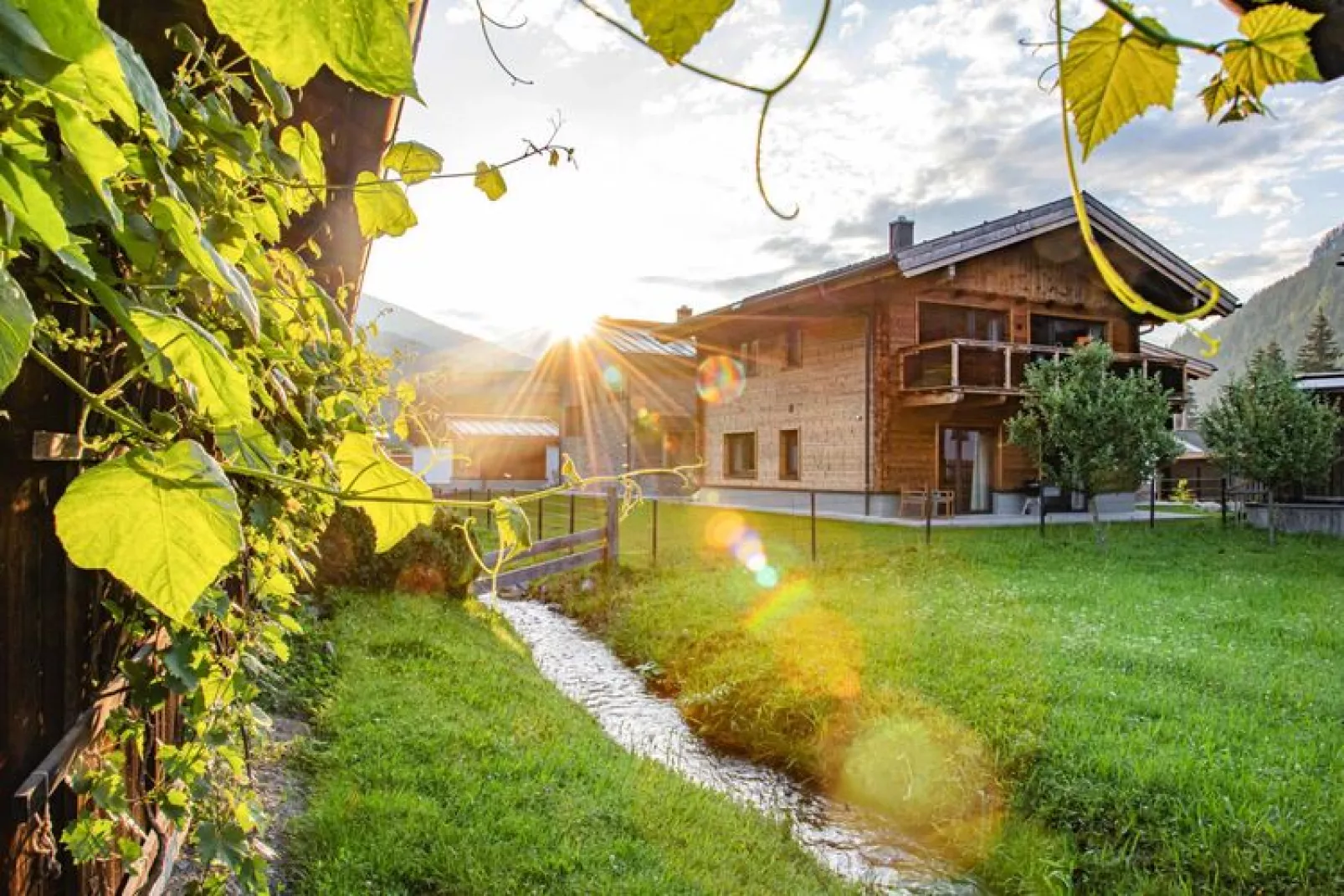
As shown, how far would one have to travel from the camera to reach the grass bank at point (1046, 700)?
4047 millimetres

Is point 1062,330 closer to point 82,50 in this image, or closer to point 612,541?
point 612,541

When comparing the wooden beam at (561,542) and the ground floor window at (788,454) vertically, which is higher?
the ground floor window at (788,454)

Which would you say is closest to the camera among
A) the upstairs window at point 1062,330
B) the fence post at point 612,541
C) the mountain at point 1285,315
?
the fence post at point 612,541

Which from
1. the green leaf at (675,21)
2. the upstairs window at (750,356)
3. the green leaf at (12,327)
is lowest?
the green leaf at (12,327)

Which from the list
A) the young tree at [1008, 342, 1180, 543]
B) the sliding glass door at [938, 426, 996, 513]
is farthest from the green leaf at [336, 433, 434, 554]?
the sliding glass door at [938, 426, 996, 513]

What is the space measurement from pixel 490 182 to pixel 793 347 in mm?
20038

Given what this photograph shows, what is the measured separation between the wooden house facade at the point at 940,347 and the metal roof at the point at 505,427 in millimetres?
14923

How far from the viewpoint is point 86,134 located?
425mm

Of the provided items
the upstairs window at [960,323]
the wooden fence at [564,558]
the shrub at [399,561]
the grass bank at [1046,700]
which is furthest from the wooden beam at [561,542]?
the upstairs window at [960,323]

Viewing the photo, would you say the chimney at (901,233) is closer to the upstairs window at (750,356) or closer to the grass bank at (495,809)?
the upstairs window at (750,356)

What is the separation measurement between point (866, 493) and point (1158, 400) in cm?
603

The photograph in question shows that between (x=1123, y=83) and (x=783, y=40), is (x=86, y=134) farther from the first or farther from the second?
(x=1123, y=83)

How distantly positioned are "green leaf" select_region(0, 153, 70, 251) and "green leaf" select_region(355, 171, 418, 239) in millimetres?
920

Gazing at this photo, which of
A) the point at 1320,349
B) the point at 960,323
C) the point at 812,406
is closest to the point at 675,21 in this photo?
the point at 812,406
